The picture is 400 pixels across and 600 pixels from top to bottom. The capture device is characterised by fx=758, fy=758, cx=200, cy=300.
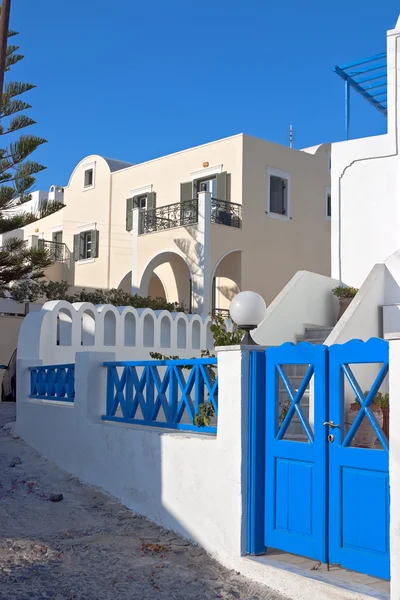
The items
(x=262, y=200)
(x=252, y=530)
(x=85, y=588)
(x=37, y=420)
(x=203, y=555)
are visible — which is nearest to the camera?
(x=85, y=588)

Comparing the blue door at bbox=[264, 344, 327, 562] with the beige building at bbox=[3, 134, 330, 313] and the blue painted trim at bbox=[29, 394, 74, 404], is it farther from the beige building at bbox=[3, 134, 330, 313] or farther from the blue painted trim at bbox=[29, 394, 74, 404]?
the beige building at bbox=[3, 134, 330, 313]

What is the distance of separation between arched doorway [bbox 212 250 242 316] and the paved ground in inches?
531

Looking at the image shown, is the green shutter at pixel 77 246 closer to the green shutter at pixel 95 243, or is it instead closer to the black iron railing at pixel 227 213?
the green shutter at pixel 95 243

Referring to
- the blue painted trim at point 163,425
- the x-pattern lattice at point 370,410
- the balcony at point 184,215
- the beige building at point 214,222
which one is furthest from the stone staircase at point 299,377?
the balcony at point 184,215

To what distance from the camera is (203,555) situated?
6254 mm

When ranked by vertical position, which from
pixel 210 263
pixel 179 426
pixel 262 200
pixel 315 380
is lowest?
pixel 179 426

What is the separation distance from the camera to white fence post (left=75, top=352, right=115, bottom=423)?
8.48m

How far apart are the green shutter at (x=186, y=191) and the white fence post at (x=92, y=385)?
14110mm

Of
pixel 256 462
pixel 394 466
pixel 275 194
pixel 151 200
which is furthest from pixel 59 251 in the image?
pixel 394 466

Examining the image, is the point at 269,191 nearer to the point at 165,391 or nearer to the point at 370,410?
the point at 165,391

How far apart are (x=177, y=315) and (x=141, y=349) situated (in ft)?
3.14

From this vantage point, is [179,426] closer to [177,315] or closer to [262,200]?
[177,315]

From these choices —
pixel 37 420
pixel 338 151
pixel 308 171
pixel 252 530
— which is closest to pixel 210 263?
pixel 308 171

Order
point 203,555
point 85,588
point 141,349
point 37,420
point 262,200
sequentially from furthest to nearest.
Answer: point 262,200
point 141,349
point 37,420
point 203,555
point 85,588
